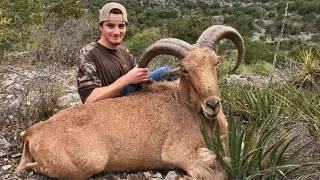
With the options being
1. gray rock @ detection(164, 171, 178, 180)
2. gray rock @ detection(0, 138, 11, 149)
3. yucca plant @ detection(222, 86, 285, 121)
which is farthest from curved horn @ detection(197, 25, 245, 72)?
gray rock @ detection(0, 138, 11, 149)

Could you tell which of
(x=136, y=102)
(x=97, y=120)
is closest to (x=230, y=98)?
(x=136, y=102)

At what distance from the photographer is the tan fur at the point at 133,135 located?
4.38 m

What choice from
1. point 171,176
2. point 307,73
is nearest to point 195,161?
point 171,176

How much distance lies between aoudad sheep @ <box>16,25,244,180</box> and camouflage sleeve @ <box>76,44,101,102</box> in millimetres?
451

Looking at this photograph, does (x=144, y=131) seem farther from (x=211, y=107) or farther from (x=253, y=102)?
(x=253, y=102)

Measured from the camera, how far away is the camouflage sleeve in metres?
5.25

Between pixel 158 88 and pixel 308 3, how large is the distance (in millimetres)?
35696

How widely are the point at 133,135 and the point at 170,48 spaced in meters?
1.08

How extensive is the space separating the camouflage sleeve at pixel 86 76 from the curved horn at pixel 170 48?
2.54 ft

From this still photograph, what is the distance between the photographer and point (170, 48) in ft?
15.2

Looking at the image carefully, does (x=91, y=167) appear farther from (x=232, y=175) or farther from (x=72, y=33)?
(x=72, y=33)

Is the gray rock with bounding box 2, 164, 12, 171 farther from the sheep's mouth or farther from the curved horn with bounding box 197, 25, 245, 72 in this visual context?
the curved horn with bounding box 197, 25, 245, 72

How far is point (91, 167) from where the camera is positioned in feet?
14.5

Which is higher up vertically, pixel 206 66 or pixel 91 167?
pixel 206 66
